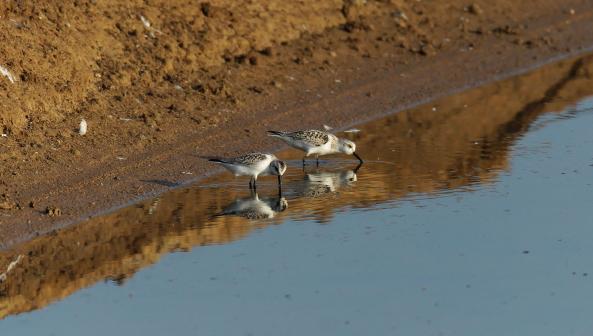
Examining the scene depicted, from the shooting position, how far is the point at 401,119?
19375mm

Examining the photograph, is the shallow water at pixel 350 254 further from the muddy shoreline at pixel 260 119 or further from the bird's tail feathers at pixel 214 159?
the muddy shoreline at pixel 260 119

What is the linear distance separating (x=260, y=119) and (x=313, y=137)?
7.36ft

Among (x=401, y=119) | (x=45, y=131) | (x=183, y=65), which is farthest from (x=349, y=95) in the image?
(x=45, y=131)

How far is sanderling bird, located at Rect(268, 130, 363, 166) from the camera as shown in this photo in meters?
16.2

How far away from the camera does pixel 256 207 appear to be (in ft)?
48.5

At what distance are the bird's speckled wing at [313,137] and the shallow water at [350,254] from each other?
1.47 feet

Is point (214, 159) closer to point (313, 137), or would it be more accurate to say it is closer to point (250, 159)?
point (250, 159)

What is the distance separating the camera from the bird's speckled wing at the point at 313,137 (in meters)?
16.2

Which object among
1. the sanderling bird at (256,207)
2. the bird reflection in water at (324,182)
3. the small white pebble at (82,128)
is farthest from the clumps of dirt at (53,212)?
the bird reflection in water at (324,182)

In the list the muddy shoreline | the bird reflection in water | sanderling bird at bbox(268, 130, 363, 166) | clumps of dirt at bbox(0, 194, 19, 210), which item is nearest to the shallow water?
the bird reflection in water

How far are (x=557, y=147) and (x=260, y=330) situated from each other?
7741 mm

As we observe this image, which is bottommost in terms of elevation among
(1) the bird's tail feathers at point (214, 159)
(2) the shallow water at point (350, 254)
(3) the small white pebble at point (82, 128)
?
(2) the shallow water at point (350, 254)

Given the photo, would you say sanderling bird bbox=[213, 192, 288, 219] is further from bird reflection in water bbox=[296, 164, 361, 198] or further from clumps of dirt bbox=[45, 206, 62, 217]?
clumps of dirt bbox=[45, 206, 62, 217]

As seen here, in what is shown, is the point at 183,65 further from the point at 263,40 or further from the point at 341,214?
the point at 341,214
